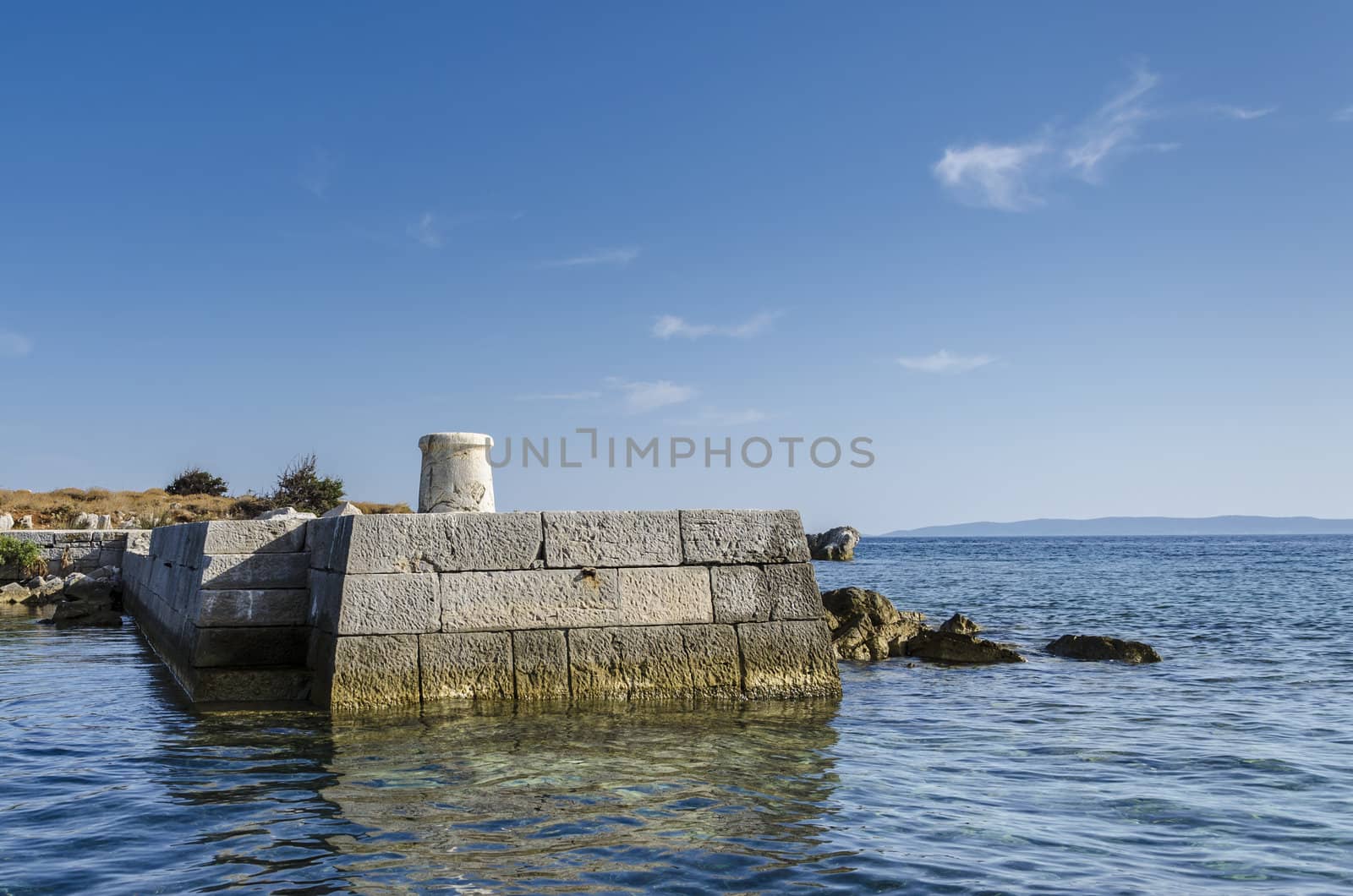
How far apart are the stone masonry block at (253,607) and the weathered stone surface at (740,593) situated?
3.81 metres

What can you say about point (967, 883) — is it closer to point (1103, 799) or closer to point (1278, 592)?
point (1103, 799)

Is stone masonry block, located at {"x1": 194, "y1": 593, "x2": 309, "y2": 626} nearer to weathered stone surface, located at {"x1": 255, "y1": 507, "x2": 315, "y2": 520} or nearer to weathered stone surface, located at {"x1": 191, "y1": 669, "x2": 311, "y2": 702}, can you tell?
weathered stone surface, located at {"x1": 191, "y1": 669, "x2": 311, "y2": 702}

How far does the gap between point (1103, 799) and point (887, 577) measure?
102ft

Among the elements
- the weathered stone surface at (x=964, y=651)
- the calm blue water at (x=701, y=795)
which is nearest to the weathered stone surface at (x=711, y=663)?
the calm blue water at (x=701, y=795)

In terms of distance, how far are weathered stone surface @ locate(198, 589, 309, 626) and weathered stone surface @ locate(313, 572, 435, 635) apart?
1.38 meters

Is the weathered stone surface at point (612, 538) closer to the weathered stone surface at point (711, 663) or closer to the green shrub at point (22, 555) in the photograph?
the weathered stone surface at point (711, 663)

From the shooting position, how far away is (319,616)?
29.0 ft

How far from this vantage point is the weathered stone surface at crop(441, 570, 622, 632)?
8.23 m

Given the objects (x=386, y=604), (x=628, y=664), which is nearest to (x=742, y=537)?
(x=628, y=664)

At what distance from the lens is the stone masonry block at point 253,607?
913cm

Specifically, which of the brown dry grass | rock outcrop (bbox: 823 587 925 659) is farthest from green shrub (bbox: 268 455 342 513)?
rock outcrop (bbox: 823 587 925 659)

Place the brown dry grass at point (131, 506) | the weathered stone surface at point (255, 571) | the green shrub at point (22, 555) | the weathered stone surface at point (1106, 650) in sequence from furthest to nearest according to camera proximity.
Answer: the brown dry grass at point (131, 506)
the green shrub at point (22, 555)
the weathered stone surface at point (1106, 650)
the weathered stone surface at point (255, 571)

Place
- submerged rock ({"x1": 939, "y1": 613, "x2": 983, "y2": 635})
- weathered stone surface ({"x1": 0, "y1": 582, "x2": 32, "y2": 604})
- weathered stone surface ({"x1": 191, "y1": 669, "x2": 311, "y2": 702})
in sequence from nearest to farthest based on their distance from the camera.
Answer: weathered stone surface ({"x1": 191, "y1": 669, "x2": 311, "y2": 702})
submerged rock ({"x1": 939, "y1": 613, "x2": 983, "y2": 635})
weathered stone surface ({"x1": 0, "y1": 582, "x2": 32, "y2": 604})

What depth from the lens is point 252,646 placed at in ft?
30.3
